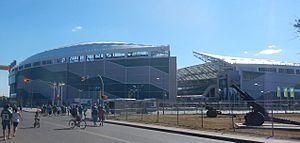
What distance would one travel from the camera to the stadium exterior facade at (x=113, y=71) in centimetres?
12431

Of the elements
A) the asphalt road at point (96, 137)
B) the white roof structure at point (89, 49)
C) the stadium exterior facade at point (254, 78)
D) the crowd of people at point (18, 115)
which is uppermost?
the white roof structure at point (89, 49)

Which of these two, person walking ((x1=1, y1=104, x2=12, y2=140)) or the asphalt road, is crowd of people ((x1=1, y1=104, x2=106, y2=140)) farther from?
the asphalt road

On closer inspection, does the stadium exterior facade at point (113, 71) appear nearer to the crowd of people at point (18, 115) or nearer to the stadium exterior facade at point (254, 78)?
the stadium exterior facade at point (254, 78)

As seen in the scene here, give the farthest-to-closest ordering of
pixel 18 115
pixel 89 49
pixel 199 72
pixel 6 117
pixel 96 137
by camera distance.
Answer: pixel 199 72 → pixel 89 49 → pixel 18 115 → pixel 96 137 → pixel 6 117

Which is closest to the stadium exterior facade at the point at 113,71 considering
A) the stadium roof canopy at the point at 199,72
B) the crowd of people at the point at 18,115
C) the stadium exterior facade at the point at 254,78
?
the stadium exterior facade at the point at 254,78

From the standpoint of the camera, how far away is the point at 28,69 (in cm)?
14988

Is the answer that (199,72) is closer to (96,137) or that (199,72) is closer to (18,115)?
(18,115)

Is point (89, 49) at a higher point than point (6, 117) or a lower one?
higher

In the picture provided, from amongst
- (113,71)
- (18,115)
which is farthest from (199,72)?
(18,115)

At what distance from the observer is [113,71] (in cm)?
12675

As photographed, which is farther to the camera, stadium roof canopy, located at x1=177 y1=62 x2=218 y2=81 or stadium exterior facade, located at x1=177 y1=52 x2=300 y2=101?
stadium roof canopy, located at x1=177 y1=62 x2=218 y2=81

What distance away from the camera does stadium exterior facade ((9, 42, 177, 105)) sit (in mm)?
124312

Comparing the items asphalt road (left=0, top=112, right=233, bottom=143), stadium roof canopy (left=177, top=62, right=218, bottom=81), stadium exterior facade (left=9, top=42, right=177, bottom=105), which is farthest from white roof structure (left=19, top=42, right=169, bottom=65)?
asphalt road (left=0, top=112, right=233, bottom=143)

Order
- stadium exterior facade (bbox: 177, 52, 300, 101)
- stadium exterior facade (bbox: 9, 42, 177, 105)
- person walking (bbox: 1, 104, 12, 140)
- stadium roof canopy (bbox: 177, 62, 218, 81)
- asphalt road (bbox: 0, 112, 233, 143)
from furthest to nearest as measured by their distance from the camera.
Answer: stadium roof canopy (bbox: 177, 62, 218, 81), stadium exterior facade (bbox: 177, 52, 300, 101), stadium exterior facade (bbox: 9, 42, 177, 105), person walking (bbox: 1, 104, 12, 140), asphalt road (bbox: 0, 112, 233, 143)
